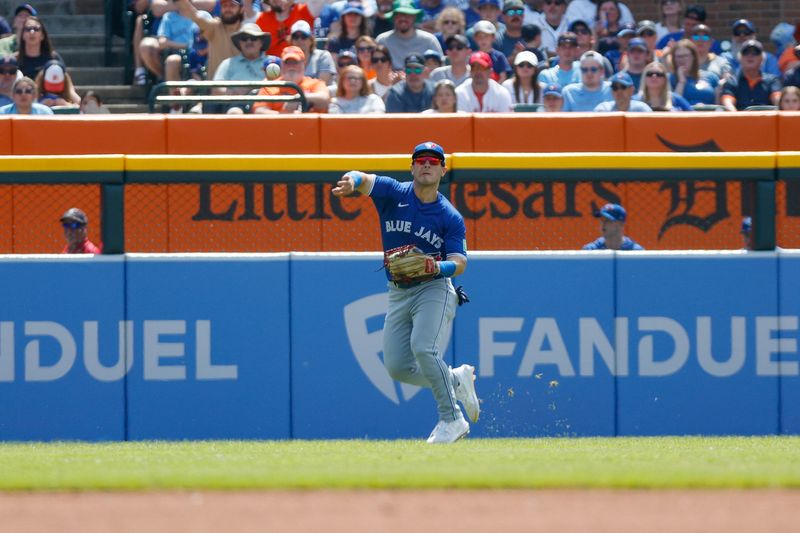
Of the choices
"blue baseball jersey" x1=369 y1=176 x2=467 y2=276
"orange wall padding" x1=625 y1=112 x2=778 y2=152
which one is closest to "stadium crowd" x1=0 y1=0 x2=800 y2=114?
"orange wall padding" x1=625 y1=112 x2=778 y2=152

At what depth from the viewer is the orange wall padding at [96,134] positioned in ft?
36.9

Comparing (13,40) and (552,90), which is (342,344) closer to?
(552,90)

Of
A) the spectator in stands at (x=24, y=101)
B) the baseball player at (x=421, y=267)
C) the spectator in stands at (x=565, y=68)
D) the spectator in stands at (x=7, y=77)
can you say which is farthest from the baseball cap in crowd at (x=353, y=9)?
the baseball player at (x=421, y=267)

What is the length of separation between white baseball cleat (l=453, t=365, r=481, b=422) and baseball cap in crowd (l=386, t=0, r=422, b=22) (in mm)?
6374

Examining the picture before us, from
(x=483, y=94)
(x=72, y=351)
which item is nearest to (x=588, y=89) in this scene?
(x=483, y=94)

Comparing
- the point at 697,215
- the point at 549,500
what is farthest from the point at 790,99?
the point at 549,500

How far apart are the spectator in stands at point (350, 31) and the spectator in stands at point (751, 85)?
3.71 meters

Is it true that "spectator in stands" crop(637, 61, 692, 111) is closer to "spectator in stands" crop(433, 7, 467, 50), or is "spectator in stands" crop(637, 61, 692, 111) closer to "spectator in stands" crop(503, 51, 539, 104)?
"spectator in stands" crop(503, 51, 539, 104)

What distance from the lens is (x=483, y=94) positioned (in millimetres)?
12656

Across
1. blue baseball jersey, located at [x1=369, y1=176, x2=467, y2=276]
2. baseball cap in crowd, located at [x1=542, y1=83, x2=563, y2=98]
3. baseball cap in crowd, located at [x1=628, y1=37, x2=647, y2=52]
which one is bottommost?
blue baseball jersey, located at [x1=369, y1=176, x2=467, y2=276]

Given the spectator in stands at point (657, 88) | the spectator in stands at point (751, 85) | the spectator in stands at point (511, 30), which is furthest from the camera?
the spectator in stands at point (511, 30)

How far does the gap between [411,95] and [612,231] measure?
3609 mm

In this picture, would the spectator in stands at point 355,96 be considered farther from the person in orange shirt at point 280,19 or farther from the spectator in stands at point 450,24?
the spectator in stands at point 450,24

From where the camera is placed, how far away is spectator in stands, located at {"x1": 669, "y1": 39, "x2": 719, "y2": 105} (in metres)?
13.2
